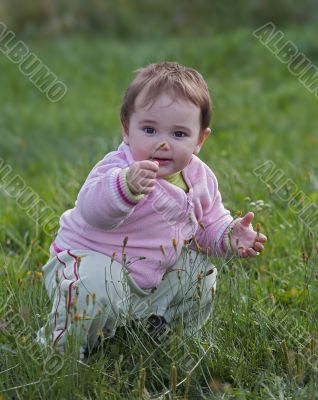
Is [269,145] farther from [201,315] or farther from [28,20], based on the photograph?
[28,20]

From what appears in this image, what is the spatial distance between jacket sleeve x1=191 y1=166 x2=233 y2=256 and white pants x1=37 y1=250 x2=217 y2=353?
0.09 m

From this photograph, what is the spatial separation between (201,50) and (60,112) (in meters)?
3.00

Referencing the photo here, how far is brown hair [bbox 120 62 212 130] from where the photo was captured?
9.09ft

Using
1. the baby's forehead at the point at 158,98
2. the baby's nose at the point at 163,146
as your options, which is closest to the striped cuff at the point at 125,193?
the baby's nose at the point at 163,146

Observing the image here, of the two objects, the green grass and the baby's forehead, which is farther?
the baby's forehead

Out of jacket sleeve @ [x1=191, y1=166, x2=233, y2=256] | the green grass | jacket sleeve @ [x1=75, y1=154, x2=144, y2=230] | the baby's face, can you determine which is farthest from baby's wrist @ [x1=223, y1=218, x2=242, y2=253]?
jacket sleeve @ [x1=75, y1=154, x2=144, y2=230]

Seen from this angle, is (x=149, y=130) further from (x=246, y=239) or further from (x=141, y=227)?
(x=246, y=239)

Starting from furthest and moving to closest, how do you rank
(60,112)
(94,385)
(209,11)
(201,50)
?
1. (209,11)
2. (201,50)
3. (60,112)
4. (94,385)

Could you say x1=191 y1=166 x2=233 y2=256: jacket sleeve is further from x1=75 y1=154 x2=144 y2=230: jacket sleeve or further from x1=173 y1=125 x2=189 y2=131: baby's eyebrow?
x1=75 y1=154 x2=144 y2=230: jacket sleeve

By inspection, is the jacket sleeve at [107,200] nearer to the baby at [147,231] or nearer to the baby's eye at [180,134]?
the baby at [147,231]

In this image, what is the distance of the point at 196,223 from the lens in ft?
9.62

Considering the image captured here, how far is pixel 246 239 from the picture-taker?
292 cm

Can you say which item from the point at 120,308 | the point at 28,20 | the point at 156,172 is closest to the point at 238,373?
the point at 120,308

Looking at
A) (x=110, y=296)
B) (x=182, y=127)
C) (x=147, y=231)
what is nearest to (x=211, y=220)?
(x=147, y=231)
